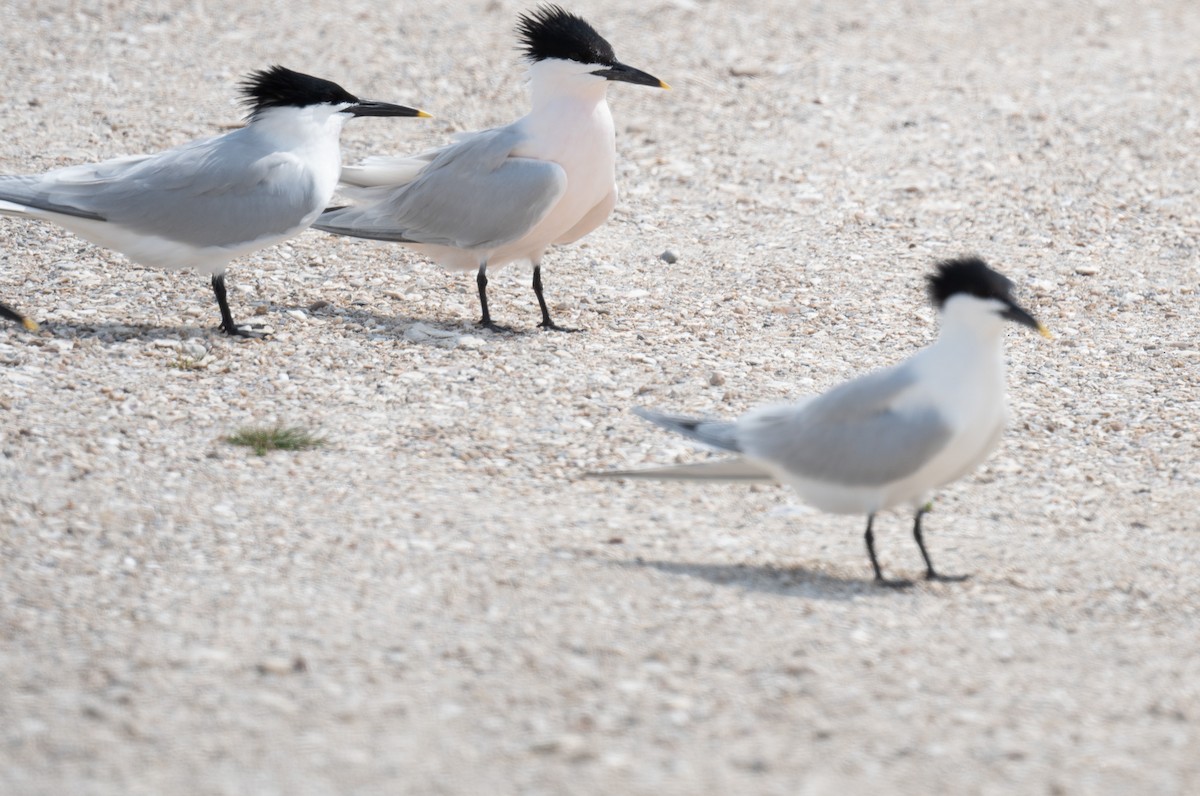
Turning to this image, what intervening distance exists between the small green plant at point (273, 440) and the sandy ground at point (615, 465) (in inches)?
3.0

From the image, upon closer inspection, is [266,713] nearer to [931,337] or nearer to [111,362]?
[111,362]

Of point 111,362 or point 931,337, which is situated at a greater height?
point 931,337

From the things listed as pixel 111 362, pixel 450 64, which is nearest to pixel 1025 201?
pixel 450 64

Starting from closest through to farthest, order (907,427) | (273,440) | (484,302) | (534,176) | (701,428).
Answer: (907,427)
(701,428)
(273,440)
(534,176)
(484,302)

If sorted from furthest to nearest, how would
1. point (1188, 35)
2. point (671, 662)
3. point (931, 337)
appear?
point (1188, 35)
point (931, 337)
point (671, 662)

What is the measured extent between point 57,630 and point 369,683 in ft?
2.94

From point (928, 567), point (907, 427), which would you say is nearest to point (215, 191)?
point (907, 427)

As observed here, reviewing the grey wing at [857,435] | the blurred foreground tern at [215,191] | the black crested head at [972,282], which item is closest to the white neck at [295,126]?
the blurred foreground tern at [215,191]

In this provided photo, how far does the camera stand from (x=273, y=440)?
532 cm

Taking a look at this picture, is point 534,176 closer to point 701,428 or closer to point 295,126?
point 295,126

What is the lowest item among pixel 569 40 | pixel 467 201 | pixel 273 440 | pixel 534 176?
pixel 273 440

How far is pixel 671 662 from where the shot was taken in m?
3.80

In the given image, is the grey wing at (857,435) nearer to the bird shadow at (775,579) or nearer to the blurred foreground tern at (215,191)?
the bird shadow at (775,579)

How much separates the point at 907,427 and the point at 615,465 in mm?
1349
